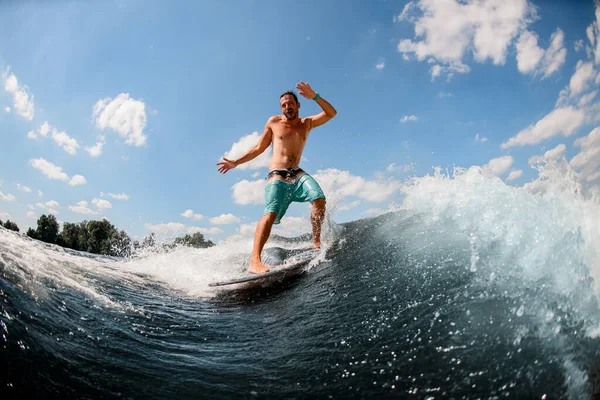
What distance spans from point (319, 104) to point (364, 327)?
3939 millimetres

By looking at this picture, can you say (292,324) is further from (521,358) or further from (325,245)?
(325,245)

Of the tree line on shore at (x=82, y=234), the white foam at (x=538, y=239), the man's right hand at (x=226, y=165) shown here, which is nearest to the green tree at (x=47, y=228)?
the tree line on shore at (x=82, y=234)

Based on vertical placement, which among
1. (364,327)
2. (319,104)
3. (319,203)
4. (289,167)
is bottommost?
(364,327)

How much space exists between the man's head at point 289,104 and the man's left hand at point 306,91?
0.16 meters

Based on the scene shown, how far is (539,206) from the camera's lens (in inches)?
120

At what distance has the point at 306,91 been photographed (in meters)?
5.15

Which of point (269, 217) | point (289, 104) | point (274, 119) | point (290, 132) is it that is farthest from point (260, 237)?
point (289, 104)

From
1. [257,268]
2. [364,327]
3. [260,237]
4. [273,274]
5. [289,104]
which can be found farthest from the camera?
[289,104]

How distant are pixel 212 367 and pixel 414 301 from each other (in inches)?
59.6

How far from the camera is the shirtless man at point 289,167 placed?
4859mm

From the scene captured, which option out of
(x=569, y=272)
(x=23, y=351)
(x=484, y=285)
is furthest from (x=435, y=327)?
(x=23, y=351)

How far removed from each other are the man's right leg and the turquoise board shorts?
112 millimetres

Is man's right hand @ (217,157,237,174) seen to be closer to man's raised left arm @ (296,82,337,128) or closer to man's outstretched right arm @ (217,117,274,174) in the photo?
man's outstretched right arm @ (217,117,274,174)

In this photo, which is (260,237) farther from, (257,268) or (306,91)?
(306,91)
